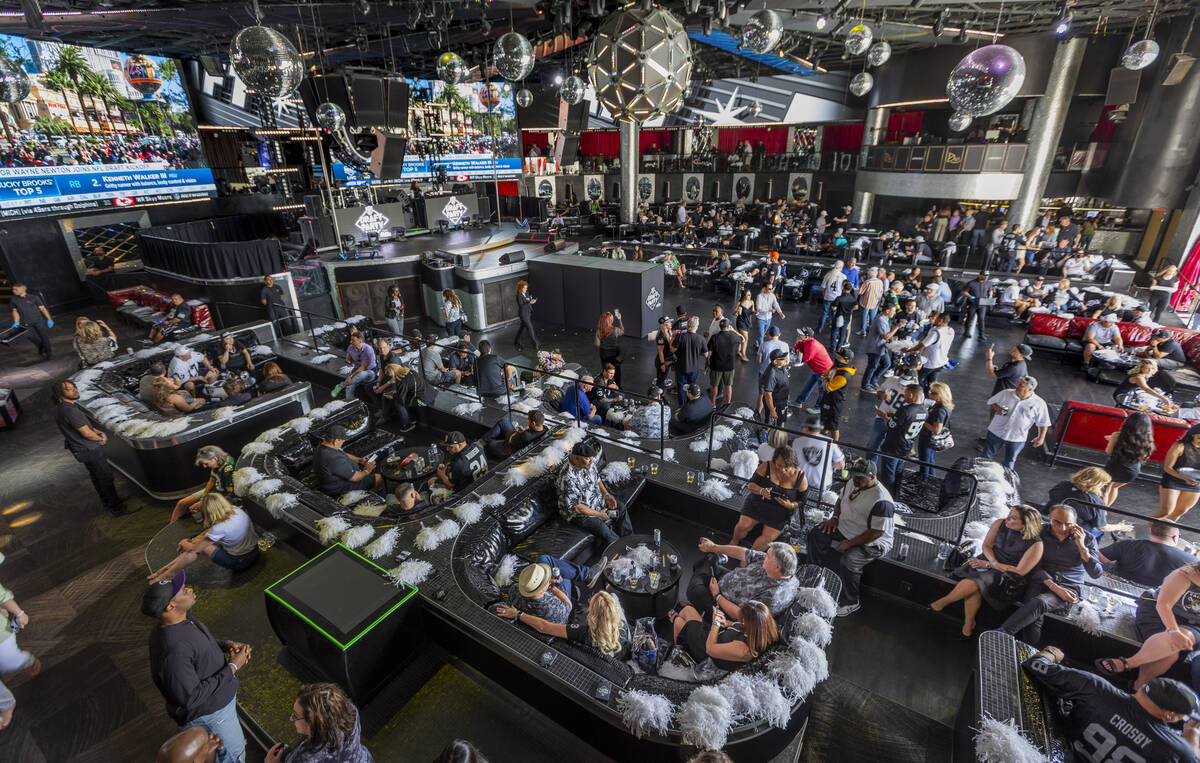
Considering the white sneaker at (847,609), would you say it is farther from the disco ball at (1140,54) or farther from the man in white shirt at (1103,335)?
the disco ball at (1140,54)

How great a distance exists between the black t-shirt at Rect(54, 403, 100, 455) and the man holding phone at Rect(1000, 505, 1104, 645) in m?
8.92

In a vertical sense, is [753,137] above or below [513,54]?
above

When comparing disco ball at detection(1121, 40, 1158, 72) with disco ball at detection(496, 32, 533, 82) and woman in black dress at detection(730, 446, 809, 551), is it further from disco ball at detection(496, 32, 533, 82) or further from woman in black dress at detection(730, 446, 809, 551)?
disco ball at detection(496, 32, 533, 82)

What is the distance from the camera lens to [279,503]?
5.10m

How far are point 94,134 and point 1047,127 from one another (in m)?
26.6

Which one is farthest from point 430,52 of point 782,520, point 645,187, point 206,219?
point 782,520

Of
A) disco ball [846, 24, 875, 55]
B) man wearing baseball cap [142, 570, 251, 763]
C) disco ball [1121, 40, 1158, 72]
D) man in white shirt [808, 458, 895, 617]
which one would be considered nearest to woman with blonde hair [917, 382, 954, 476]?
man in white shirt [808, 458, 895, 617]

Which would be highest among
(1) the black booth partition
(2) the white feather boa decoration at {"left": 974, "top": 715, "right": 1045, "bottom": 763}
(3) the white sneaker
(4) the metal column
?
(4) the metal column

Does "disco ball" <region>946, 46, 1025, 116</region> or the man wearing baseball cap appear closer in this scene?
the man wearing baseball cap

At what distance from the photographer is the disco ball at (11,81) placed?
6.16 metres

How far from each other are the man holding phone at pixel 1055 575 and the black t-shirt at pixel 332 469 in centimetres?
595

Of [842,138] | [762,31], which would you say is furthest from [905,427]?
[842,138]

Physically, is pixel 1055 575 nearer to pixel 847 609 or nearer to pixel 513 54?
pixel 847 609

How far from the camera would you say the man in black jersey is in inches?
97.7
